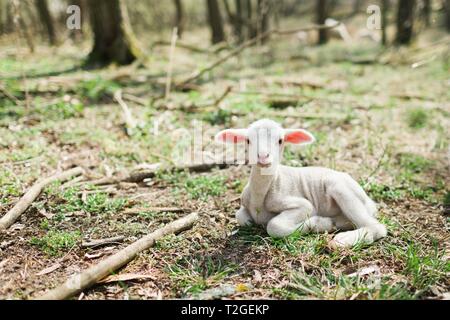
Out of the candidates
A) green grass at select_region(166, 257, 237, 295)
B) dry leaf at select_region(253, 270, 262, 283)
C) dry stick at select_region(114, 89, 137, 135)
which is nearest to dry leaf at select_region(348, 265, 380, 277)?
dry leaf at select_region(253, 270, 262, 283)

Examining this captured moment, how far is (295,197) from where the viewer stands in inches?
159

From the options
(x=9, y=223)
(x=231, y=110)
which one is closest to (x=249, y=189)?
(x=9, y=223)

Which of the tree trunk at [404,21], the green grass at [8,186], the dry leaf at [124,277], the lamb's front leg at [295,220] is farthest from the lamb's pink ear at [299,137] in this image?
the tree trunk at [404,21]

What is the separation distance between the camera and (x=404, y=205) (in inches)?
188

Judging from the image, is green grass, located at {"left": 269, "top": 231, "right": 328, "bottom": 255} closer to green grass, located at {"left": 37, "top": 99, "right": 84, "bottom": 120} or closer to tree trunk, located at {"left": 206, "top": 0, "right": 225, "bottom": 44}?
green grass, located at {"left": 37, "top": 99, "right": 84, "bottom": 120}

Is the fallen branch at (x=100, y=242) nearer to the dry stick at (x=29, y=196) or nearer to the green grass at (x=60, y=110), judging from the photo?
the dry stick at (x=29, y=196)

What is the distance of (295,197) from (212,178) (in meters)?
1.51

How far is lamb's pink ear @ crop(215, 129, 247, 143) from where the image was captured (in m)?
3.78

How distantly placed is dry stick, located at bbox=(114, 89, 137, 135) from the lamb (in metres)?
3.01

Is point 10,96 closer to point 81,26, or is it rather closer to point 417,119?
point 417,119

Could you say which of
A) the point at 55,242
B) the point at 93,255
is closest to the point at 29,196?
the point at 55,242

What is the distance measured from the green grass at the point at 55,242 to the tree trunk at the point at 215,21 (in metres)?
12.3
